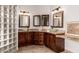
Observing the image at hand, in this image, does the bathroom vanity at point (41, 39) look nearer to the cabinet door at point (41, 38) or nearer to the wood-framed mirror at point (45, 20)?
the cabinet door at point (41, 38)

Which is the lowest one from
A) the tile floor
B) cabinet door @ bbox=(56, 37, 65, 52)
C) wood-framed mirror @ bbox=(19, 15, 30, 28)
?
the tile floor

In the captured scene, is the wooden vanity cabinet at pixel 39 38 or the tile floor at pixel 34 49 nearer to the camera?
the tile floor at pixel 34 49

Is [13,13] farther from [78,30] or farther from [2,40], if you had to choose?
[78,30]

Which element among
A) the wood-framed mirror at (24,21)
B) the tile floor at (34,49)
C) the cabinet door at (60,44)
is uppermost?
the wood-framed mirror at (24,21)

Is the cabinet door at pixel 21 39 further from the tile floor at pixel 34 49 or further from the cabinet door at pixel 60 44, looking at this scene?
the cabinet door at pixel 60 44

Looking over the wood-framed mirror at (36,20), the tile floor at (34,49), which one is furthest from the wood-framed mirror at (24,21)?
the tile floor at (34,49)

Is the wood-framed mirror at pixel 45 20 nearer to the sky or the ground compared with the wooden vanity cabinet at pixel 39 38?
nearer to the sky

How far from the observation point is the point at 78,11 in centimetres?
162

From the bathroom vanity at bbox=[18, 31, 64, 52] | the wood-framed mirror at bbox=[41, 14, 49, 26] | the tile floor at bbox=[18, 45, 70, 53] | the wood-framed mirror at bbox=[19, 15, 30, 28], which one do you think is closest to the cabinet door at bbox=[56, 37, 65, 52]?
the bathroom vanity at bbox=[18, 31, 64, 52]

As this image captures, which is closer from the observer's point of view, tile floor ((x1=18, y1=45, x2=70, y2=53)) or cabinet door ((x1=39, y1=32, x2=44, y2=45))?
tile floor ((x1=18, y1=45, x2=70, y2=53))

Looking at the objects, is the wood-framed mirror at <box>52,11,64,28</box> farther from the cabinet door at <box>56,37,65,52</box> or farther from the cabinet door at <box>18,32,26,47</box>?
the cabinet door at <box>18,32,26,47</box>

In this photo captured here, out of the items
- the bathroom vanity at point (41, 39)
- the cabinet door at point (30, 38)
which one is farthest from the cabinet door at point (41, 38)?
the cabinet door at point (30, 38)

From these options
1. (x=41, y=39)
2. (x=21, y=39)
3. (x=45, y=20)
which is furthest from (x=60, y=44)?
(x=21, y=39)

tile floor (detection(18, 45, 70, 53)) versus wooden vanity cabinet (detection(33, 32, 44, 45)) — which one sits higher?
wooden vanity cabinet (detection(33, 32, 44, 45))
